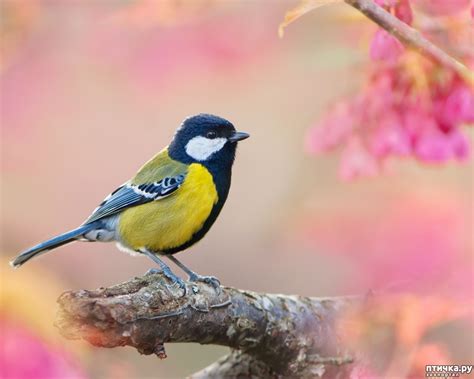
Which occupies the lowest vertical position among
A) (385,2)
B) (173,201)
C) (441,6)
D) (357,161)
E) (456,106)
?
(173,201)

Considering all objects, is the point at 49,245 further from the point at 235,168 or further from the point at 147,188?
the point at 235,168

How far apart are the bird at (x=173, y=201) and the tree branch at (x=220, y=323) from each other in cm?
29

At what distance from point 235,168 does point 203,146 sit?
266 cm

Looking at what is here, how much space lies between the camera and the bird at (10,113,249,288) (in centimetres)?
240

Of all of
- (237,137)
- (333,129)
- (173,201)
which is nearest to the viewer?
(333,129)

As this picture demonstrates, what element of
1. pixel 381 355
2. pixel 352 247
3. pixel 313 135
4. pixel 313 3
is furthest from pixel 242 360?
pixel 352 247

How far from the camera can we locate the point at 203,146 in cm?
259

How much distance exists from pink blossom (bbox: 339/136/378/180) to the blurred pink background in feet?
0.94

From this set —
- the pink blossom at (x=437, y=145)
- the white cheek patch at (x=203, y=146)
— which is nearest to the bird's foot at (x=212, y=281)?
the white cheek patch at (x=203, y=146)

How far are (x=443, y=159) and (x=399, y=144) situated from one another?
126mm

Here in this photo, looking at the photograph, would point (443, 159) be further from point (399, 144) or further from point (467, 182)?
point (467, 182)

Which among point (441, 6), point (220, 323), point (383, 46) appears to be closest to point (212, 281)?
point (220, 323)

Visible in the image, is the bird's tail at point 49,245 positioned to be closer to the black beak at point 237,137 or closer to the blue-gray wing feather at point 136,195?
the blue-gray wing feather at point 136,195

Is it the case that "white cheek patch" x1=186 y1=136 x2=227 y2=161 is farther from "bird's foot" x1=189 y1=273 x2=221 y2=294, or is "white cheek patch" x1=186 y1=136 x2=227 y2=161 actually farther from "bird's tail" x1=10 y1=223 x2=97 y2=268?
"bird's foot" x1=189 y1=273 x2=221 y2=294
